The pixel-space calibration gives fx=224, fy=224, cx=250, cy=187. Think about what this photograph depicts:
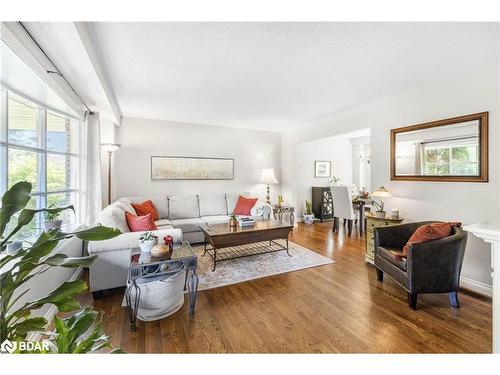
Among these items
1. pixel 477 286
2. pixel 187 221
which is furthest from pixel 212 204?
pixel 477 286

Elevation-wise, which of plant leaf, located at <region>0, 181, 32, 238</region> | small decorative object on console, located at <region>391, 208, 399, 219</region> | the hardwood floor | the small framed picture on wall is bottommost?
the hardwood floor

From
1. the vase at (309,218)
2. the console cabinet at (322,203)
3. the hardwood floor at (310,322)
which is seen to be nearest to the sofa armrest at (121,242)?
the hardwood floor at (310,322)

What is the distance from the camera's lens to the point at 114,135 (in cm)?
414

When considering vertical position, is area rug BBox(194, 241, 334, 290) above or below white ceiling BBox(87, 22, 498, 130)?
below

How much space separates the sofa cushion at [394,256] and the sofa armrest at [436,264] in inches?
5.7

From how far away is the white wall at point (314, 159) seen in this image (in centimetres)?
575

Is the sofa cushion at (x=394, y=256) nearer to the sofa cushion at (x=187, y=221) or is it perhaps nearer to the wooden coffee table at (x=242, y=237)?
the wooden coffee table at (x=242, y=237)

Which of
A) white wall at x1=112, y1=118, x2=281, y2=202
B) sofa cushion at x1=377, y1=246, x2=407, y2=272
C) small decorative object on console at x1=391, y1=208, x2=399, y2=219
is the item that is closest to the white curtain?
white wall at x1=112, y1=118, x2=281, y2=202

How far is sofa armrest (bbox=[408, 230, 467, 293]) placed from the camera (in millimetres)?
2025

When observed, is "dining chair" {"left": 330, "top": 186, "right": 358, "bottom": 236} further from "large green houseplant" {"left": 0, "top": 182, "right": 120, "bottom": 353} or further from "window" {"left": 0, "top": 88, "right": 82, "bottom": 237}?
"window" {"left": 0, "top": 88, "right": 82, "bottom": 237}

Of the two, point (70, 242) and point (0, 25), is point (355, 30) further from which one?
point (70, 242)

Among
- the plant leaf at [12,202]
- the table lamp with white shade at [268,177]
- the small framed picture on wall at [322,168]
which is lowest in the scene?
the plant leaf at [12,202]

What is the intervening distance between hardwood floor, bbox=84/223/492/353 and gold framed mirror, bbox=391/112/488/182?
53.4 inches
